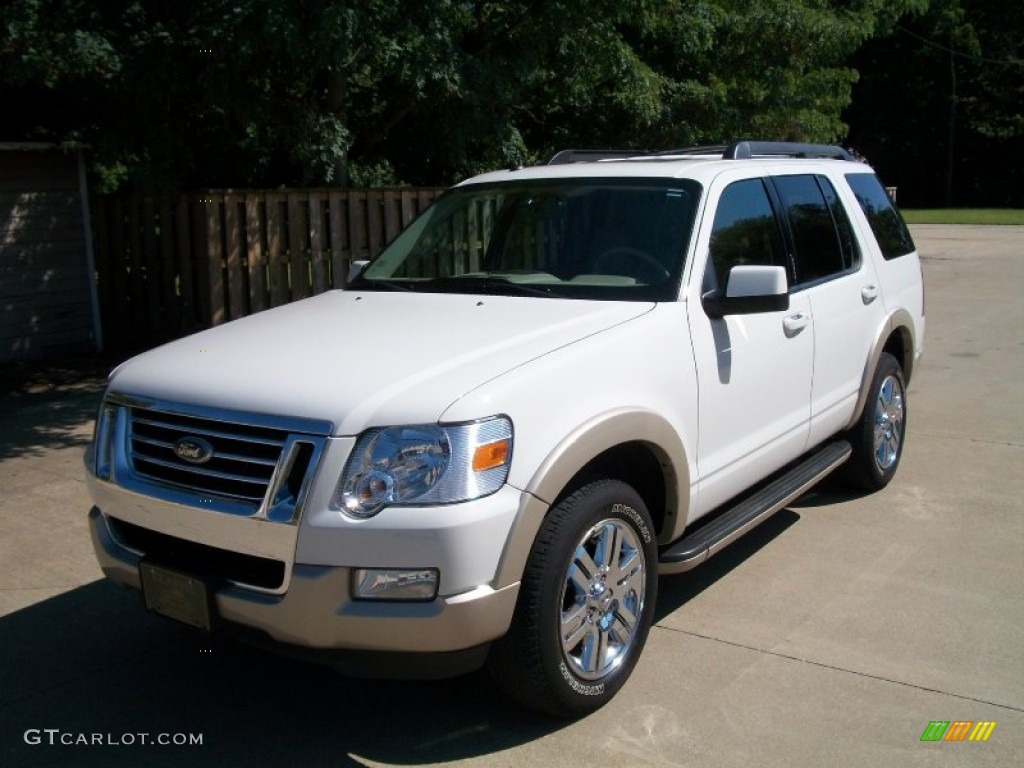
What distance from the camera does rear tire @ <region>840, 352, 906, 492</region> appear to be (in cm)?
619

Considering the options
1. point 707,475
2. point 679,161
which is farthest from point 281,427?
point 679,161

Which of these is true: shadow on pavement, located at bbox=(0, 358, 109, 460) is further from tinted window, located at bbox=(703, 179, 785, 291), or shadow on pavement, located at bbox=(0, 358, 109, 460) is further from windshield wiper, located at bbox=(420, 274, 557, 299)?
tinted window, located at bbox=(703, 179, 785, 291)

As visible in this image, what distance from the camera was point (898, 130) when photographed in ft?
174

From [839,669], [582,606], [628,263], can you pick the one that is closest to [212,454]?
[582,606]

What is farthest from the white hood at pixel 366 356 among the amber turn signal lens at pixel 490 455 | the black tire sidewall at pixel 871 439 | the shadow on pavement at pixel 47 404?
the shadow on pavement at pixel 47 404

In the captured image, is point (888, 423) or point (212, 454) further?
point (888, 423)

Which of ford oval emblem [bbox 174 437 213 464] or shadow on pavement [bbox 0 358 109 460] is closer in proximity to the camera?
ford oval emblem [bbox 174 437 213 464]

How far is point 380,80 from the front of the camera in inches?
425

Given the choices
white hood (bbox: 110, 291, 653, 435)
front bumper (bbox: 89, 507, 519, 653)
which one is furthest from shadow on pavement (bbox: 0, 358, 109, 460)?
front bumper (bbox: 89, 507, 519, 653)

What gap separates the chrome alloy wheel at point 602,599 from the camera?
375 centimetres

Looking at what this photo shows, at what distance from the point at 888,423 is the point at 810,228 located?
1.50 m

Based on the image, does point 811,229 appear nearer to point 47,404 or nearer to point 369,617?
point 369,617

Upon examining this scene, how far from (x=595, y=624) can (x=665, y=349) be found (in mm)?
1074

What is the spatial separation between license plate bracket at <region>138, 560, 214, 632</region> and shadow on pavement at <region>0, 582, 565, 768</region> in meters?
0.50
